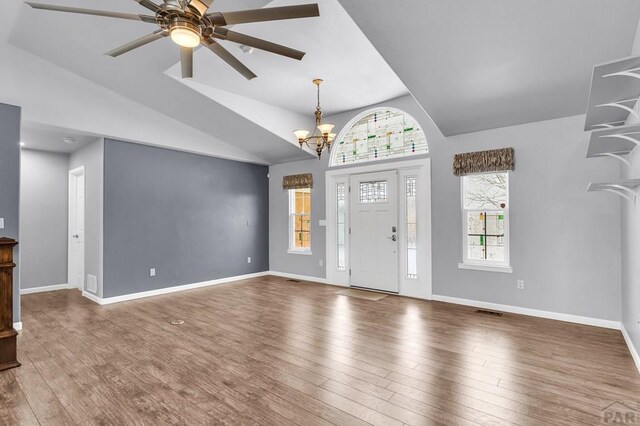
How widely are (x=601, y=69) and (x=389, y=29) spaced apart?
5.10 feet

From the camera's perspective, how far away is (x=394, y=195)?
5.59 meters

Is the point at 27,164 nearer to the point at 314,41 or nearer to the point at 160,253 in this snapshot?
the point at 160,253

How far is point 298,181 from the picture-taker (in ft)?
22.7

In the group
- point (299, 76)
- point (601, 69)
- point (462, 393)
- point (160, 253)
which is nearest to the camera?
point (601, 69)

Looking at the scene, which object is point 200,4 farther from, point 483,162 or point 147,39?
point 483,162

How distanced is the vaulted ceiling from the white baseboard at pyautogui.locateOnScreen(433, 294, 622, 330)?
242cm

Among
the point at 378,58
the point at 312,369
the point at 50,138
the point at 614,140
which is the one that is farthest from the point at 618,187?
the point at 50,138

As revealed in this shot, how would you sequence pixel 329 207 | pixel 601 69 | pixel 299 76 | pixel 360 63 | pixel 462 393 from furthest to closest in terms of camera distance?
pixel 329 207, pixel 299 76, pixel 360 63, pixel 462 393, pixel 601 69

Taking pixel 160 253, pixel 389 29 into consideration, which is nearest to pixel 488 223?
pixel 389 29

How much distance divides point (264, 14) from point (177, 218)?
4734 millimetres

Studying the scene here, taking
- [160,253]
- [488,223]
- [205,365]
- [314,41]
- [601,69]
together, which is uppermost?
[314,41]

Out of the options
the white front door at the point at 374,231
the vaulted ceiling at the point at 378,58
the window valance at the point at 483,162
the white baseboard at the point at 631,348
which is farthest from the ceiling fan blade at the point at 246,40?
the white baseboard at the point at 631,348

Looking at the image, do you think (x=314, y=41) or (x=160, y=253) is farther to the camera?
(x=160, y=253)

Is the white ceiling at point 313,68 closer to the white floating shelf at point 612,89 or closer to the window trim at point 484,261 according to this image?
the window trim at point 484,261
